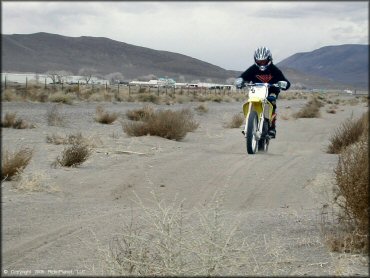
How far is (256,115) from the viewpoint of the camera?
14312 mm

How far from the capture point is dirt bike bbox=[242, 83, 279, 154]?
46.1ft

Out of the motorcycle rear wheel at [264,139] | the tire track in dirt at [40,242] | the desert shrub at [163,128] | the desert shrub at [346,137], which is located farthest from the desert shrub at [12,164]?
the desert shrub at [346,137]

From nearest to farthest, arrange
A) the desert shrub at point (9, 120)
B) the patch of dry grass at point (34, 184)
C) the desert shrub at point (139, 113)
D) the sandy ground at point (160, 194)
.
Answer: the sandy ground at point (160, 194) → the patch of dry grass at point (34, 184) → the desert shrub at point (9, 120) → the desert shrub at point (139, 113)

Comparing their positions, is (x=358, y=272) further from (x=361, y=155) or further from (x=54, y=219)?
(x=54, y=219)

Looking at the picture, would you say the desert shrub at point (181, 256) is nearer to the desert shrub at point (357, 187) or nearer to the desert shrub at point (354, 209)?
the desert shrub at point (354, 209)

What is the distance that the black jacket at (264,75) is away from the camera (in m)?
14.3

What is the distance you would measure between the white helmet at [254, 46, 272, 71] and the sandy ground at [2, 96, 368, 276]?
2.02 m

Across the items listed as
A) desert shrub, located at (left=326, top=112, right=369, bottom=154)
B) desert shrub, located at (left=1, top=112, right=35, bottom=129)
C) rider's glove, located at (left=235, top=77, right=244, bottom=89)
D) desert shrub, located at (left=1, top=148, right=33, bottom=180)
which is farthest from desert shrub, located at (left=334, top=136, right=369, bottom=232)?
desert shrub, located at (left=1, top=112, right=35, bottom=129)

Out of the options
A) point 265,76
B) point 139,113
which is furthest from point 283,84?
point 139,113

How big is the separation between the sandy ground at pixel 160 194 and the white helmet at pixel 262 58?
2019 mm

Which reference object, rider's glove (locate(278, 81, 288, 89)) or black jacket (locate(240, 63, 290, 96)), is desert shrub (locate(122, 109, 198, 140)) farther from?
rider's glove (locate(278, 81, 288, 89))

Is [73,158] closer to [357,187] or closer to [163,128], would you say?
[163,128]

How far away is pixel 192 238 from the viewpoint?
5.59 meters

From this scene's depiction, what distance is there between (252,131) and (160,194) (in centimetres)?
432
